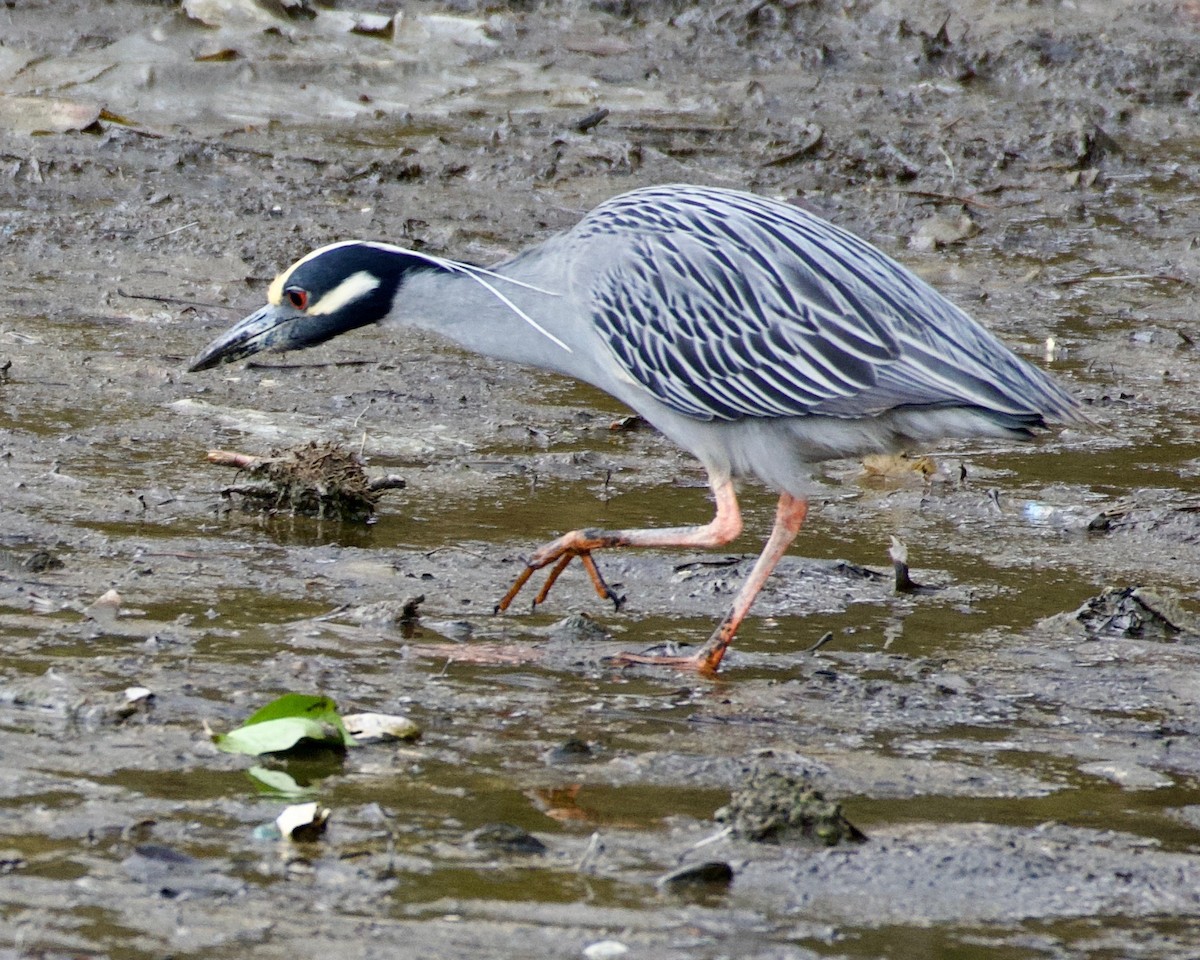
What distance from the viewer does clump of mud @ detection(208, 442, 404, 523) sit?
5629 mm

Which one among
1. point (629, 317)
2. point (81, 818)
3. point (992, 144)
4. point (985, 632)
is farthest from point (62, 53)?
point (81, 818)

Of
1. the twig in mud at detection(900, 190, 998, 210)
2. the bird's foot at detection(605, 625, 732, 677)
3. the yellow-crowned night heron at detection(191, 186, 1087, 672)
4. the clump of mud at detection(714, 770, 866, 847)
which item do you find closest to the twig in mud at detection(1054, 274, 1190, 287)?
the twig in mud at detection(900, 190, 998, 210)

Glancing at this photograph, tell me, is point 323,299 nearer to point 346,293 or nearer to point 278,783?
point 346,293

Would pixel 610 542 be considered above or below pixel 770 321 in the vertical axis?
below

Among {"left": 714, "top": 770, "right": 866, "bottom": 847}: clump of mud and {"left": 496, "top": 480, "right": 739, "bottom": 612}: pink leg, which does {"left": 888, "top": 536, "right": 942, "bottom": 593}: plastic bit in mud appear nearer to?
{"left": 496, "top": 480, "right": 739, "bottom": 612}: pink leg

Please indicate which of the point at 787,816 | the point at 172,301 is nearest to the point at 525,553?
the point at 787,816

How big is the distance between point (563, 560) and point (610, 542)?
0.46 feet

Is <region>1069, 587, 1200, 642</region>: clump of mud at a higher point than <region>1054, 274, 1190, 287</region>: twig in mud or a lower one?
lower

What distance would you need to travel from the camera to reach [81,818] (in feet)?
11.0

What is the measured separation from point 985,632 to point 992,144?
692 cm

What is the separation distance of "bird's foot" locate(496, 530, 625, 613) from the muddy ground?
84 millimetres

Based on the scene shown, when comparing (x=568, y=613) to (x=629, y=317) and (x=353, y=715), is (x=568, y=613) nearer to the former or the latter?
(x=629, y=317)

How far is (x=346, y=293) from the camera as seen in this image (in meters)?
5.41

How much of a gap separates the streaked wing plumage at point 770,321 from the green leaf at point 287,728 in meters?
1.82
